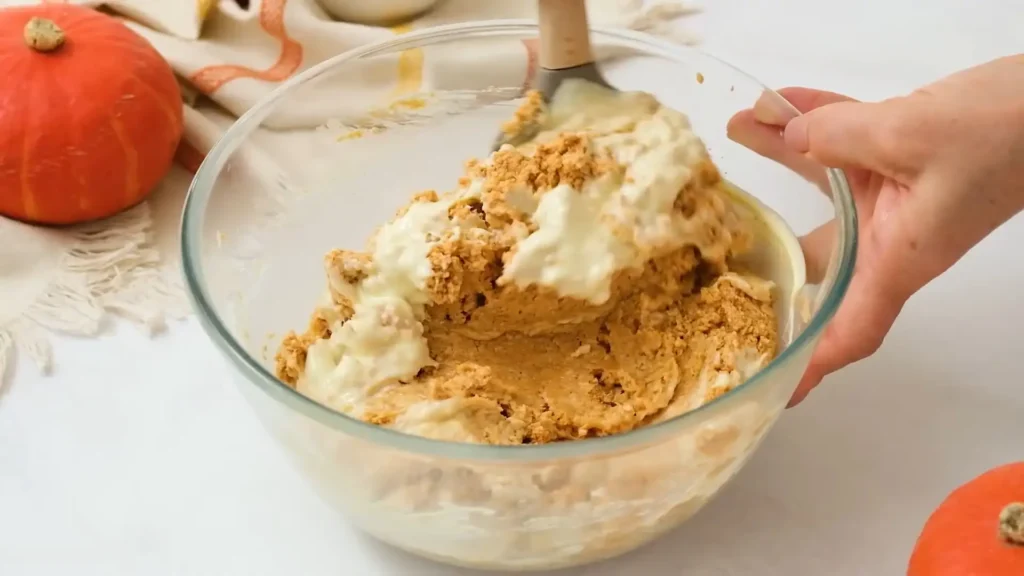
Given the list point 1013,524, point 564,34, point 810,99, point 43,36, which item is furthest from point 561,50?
point 43,36

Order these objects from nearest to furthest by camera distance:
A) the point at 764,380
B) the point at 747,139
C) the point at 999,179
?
the point at 764,380, the point at 999,179, the point at 747,139

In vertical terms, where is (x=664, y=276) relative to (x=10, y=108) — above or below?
above

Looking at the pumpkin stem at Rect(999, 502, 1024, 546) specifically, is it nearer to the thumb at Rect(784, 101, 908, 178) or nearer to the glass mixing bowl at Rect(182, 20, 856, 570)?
the glass mixing bowl at Rect(182, 20, 856, 570)

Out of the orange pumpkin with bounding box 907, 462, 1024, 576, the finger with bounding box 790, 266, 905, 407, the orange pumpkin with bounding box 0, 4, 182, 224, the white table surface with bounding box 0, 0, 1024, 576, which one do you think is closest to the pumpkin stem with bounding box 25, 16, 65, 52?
the orange pumpkin with bounding box 0, 4, 182, 224

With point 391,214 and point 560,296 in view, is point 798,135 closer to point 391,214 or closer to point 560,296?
point 560,296

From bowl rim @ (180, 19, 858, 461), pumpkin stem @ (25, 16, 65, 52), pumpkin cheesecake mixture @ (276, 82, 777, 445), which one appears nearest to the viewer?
bowl rim @ (180, 19, 858, 461)

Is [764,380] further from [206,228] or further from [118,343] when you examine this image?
[118,343]

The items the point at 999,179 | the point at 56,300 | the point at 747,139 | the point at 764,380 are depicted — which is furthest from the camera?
the point at 56,300

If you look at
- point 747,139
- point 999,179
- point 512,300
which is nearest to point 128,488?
point 512,300

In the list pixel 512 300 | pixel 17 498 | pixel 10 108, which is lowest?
pixel 17 498
